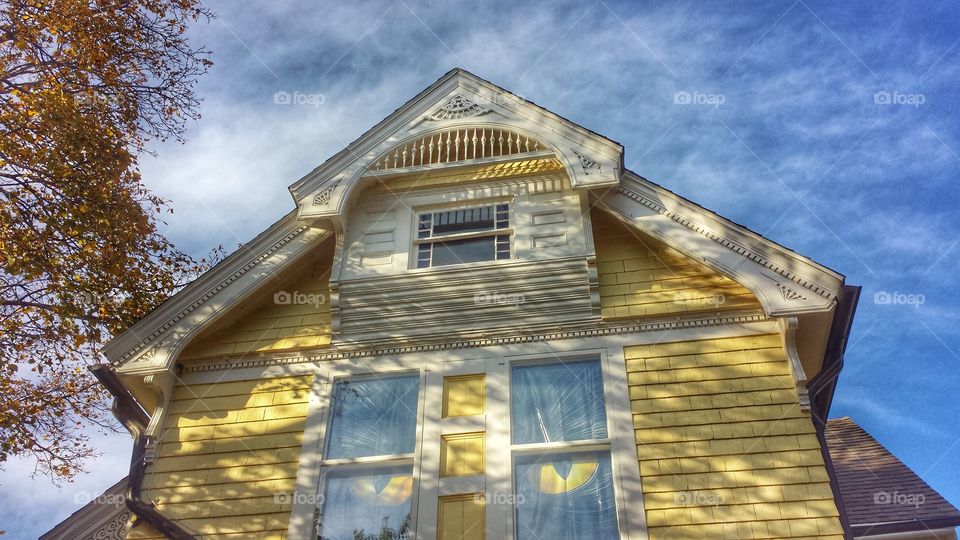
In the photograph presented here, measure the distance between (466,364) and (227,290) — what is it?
3272 mm

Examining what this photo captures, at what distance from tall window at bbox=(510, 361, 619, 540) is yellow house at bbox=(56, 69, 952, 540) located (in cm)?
2

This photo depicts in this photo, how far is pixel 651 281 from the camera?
8781 millimetres

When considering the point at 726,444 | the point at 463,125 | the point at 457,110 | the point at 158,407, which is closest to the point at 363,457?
the point at 158,407

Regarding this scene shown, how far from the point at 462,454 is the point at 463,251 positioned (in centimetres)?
280

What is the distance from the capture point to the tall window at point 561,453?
23.3 ft

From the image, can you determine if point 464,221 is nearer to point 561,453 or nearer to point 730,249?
point 730,249

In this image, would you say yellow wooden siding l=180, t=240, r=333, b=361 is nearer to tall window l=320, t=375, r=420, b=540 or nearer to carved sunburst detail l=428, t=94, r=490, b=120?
tall window l=320, t=375, r=420, b=540

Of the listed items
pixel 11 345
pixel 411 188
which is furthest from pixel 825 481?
pixel 11 345

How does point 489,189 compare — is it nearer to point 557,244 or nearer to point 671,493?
point 557,244

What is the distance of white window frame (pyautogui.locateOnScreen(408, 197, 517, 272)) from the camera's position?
9206mm

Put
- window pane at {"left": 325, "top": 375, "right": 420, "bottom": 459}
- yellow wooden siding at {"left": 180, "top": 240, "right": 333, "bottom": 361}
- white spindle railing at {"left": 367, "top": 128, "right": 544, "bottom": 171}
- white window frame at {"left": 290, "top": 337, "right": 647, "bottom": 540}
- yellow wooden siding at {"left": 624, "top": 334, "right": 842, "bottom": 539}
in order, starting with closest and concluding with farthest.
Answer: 1. yellow wooden siding at {"left": 624, "top": 334, "right": 842, "bottom": 539}
2. white window frame at {"left": 290, "top": 337, "right": 647, "bottom": 540}
3. window pane at {"left": 325, "top": 375, "right": 420, "bottom": 459}
4. yellow wooden siding at {"left": 180, "top": 240, "right": 333, "bottom": 361}
5. white spindle railing at {"left": 367, "top": 128, "right": 544, "bottom": 171}

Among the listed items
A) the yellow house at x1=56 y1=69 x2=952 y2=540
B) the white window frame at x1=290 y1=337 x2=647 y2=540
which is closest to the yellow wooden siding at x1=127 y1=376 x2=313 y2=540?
the yellow house at x1=56 y1=69 x2=952 y2=540

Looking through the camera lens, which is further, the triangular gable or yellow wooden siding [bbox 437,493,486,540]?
the triangular gable

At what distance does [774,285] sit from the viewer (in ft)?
26.5
